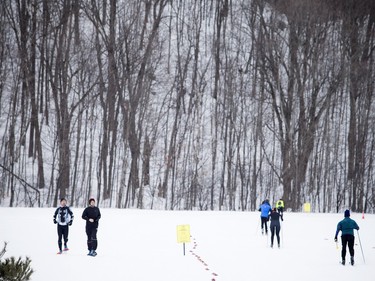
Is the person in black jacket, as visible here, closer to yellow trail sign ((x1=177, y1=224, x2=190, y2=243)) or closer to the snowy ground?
the snowy ground

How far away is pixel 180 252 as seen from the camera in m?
14.5

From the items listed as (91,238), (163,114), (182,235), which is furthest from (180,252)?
(163,114)

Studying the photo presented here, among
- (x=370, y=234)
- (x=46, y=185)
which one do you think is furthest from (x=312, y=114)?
(x=46, y=185)

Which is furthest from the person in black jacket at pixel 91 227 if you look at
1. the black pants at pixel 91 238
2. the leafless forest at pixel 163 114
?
the leafless forest at pixel 163 114

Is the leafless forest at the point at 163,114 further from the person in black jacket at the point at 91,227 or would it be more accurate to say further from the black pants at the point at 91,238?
the black pants at the point at 91,238

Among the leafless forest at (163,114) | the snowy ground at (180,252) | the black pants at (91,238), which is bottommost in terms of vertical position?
the snowy ground at (180,252)

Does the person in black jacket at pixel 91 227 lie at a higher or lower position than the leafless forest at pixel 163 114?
lower

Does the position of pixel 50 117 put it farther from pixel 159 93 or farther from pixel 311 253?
pixel 311 253

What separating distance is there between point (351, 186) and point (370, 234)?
18.2 m

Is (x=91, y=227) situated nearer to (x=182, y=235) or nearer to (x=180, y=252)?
(x=182, y=235)

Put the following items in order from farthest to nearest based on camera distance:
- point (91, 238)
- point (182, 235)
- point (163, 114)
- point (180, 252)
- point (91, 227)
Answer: point (163, 114)
point (180, 252)
point (182, 235)
point (91, 227)
point (91, 238)

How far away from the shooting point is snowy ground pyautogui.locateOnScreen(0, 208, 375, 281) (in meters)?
11.0

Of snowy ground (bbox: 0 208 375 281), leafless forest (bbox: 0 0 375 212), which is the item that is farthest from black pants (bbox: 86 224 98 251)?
leafless forest (bbox: 0 0 375 212)

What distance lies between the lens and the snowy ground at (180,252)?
11.0 metres
